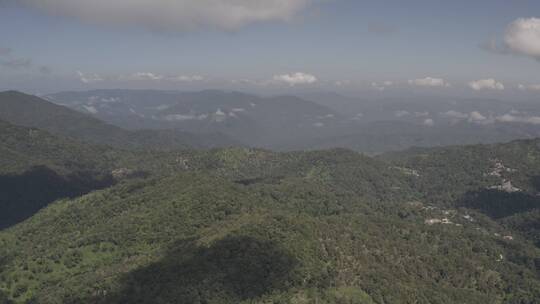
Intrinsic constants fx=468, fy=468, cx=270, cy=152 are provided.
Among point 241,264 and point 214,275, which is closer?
point 214,275

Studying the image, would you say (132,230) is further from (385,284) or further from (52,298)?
(385,284)

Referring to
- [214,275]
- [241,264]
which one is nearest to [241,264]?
[241,264]

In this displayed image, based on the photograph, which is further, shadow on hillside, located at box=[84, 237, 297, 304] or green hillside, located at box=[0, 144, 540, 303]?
green hillside, located at box=[0, 144, 540, 303]

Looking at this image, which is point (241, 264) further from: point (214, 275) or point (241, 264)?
point (214, 275)

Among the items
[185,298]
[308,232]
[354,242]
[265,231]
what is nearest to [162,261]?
[185,298]

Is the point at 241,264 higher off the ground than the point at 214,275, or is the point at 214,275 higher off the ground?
the point at 241,264

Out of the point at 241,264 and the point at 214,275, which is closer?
the point at 214,275

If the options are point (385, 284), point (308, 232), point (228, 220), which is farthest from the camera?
point (228, 220)

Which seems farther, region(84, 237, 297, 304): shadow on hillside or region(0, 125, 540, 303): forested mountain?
region(0, 125, 540, 303): forested mountain
